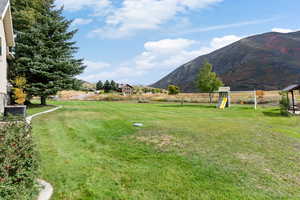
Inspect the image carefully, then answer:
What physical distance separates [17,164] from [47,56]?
1449 cm

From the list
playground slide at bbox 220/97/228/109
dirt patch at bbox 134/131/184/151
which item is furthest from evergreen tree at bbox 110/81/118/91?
dirt patch at bbox 134/131/184/151

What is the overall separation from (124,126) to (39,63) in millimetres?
9938

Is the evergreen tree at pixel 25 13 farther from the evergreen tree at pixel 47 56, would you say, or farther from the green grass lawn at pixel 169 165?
the green grass lawn at pixel 169 165

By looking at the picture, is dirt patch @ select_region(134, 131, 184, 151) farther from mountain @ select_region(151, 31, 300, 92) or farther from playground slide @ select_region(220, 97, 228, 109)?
mountain @ select_region(151, 31, 300, 92)

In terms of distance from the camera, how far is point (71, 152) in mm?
5098

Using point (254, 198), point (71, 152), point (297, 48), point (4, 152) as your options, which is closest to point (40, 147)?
point (71, 152)

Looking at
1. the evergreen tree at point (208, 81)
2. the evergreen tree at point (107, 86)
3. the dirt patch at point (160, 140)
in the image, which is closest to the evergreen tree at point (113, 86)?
the evergreen tree at point (107, 86)

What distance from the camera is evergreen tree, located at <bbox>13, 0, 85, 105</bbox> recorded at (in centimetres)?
1413

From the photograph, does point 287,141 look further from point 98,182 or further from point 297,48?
point 297,48

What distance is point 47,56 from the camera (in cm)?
1492

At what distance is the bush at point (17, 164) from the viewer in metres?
2.35

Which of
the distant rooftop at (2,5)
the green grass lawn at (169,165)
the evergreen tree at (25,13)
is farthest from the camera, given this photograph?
the evergreen tree at (25,13)

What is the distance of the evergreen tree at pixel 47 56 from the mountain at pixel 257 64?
59.6 m

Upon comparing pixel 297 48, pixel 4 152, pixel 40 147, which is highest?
pixel 297 48
